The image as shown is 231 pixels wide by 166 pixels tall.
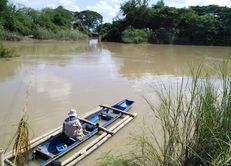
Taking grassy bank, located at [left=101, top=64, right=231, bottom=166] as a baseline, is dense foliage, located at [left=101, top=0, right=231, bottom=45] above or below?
above

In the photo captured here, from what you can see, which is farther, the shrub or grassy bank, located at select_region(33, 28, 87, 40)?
→ the shrub

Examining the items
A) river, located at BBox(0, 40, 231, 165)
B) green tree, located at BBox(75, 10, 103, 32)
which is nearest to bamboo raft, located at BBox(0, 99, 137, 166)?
river, located at BBox(0, 40, 231, 165)

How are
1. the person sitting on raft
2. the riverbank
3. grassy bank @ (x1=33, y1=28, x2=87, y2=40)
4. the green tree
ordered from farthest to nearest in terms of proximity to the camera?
the green tree → grassy bank @ (x1=33, y1=28, x2=87, y2=40) → the riverbank → the person sitting on raft

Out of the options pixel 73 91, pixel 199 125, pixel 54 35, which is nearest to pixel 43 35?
pixel 54 35

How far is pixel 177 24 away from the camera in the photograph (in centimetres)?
3866

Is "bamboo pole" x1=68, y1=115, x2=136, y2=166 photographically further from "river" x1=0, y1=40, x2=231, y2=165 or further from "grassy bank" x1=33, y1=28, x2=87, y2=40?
"grassy bank" x1=33, y1=28, x2=87, y2=40

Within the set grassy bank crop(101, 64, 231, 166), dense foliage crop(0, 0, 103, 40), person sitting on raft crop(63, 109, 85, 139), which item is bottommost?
person sitting on raft crop(63, 109, 85, 139)

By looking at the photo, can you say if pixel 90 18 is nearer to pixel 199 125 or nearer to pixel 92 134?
pixel 92 134

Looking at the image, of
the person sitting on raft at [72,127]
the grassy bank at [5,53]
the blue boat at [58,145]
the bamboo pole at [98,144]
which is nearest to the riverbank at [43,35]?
the grassy bank at [5,53]

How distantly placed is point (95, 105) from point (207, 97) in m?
5.96

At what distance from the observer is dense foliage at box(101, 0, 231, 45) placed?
3650cm

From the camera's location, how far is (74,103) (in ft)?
28.3

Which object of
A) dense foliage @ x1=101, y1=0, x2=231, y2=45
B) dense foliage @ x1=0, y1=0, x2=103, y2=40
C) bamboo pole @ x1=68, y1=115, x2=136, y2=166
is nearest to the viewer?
bamboo pole @ x1=68, y1=115, x2=136, y2=166

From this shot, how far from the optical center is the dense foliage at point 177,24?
36500mm
